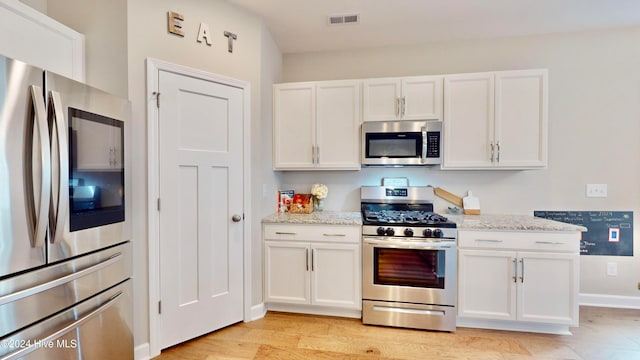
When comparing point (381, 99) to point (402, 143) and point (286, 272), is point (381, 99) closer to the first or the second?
point (402, 143)

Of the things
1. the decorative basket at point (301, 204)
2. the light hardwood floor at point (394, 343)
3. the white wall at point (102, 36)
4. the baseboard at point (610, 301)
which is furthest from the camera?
the decorative basket at point (301, 204)

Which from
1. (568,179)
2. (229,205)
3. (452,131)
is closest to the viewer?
(229,205)

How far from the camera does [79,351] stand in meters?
1.40

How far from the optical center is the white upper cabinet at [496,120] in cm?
256

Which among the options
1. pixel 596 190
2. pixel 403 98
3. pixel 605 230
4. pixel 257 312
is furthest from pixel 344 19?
pixel 605 230

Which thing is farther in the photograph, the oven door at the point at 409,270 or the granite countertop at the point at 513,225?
the oven door at the point at 409,270

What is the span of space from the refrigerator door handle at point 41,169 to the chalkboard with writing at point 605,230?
409 centimetres

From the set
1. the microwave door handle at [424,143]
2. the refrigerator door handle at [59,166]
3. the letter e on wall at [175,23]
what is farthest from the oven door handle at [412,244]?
the letter e on wall at [175,23]

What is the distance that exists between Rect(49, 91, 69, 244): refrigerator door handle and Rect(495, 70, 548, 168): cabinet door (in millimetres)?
3249

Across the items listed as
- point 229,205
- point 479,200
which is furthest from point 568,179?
point 229,205

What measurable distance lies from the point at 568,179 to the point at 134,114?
4137 mm

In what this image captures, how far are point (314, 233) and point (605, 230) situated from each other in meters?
3.06

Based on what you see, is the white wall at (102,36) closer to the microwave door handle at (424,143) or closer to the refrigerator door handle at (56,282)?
the refrigerator door handle at (56,282)

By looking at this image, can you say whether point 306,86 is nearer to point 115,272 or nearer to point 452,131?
point 452,131
